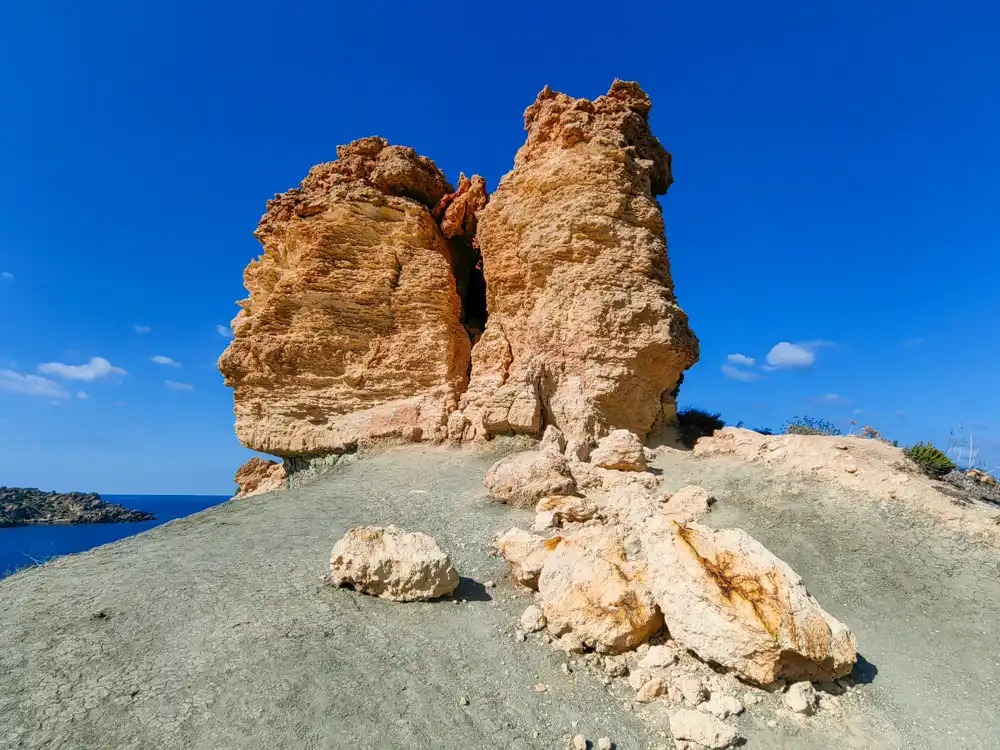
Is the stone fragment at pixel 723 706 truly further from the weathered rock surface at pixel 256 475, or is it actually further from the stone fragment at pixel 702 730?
the weathered rock surface at pixel 256 475

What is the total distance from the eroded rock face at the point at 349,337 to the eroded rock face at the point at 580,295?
140 cm

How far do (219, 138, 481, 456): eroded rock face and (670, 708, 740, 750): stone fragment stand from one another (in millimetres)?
9657

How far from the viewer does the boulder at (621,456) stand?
9469 millimetres

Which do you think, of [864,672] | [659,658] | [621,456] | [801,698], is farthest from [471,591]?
[621,456]

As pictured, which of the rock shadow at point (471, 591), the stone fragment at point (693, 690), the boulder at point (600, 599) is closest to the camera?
the stone fragment at point (693, 690)

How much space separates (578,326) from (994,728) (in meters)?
9.12

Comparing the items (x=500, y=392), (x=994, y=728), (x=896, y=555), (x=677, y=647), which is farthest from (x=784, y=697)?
(x=500, y=392)

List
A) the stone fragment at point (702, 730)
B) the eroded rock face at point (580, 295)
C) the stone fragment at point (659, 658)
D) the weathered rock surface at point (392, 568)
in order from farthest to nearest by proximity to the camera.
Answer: the eroded rock face at point (580, 295), the weathered rock surface at point (392, 568), the stone fragment at point (659, 658), the stone fragment at point (702, 730)

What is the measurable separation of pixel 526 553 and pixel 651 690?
2.15 metres

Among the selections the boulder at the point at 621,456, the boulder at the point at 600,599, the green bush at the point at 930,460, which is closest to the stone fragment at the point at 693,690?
the boulder at the point at 600,599

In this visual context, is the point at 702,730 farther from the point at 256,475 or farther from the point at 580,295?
the point at 256,475

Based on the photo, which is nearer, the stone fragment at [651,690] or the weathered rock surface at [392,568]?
the stone fragment at [651,690]

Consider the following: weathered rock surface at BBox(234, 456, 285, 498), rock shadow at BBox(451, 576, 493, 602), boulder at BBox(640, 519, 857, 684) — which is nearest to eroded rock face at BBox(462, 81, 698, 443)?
rock shadow at BBox(451, 576, 493, 602)

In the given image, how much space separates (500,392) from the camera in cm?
1178
